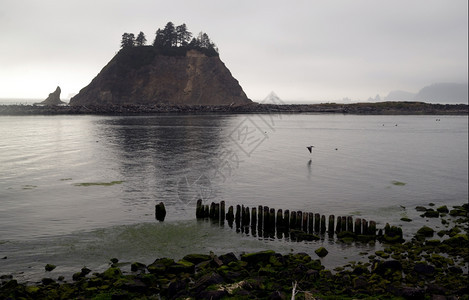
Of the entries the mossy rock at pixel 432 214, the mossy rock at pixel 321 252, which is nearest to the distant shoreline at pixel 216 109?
the mossy rock at pixel 432 214

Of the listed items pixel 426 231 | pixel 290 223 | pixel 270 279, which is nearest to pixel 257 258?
pixel 270 279

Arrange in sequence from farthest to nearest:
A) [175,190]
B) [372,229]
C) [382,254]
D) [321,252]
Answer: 1. [175,190]
2. [372,229]
3. [321,252]
4. [382,254]

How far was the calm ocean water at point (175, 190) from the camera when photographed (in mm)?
19562

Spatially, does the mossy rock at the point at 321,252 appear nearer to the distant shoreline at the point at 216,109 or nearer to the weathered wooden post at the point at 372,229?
the weathered wooden post at the point at 372,229

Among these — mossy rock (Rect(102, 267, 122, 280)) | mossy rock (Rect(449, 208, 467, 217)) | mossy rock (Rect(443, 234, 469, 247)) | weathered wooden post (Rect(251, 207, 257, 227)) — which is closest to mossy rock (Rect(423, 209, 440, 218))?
mossy rock (Rect(449, 208, 467, 217))

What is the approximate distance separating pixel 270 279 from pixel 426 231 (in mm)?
11218

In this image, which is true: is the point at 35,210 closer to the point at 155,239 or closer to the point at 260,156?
the point at 155,239

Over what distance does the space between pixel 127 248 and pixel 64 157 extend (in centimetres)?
3232

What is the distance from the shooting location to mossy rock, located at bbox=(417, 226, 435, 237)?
21562mm

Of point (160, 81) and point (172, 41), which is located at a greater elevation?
point (172, 41)

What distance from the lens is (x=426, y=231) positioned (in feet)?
70.9

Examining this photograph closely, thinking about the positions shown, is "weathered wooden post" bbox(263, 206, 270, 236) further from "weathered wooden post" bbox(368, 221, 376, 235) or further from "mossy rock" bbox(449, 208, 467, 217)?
"mossy rock" bbox(449, 208, 467, 217)

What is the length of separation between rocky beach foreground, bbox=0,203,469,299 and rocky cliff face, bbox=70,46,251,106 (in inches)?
6147

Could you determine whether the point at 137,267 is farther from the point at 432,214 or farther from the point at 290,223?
the point at 432,214
